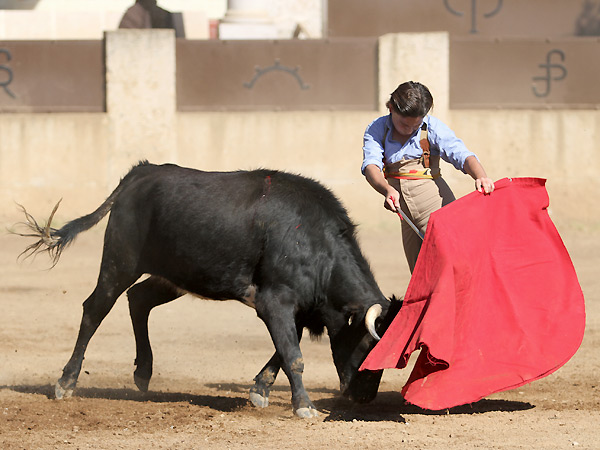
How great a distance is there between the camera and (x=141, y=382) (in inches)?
240

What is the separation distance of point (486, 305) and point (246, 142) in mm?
7623

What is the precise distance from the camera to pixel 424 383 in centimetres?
491

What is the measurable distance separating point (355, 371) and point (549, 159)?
25.5 ft

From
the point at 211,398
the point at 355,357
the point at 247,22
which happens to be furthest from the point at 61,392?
the point at 247,22

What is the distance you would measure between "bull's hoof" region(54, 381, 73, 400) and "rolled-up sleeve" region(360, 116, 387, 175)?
1995 millimetres

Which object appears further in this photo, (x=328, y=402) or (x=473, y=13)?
(x=473, y=13)

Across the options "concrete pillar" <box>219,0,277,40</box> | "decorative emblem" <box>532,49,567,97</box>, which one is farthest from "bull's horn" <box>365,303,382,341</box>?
"concrete pillar" <box>219,0,277,40</box>

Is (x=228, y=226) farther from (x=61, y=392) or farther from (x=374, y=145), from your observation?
(x=61, y=392)

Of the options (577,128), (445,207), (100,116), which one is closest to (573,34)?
(577,128)

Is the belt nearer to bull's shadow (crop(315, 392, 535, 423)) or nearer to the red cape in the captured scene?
the red cape

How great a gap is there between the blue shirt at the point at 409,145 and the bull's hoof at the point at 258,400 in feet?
4.36

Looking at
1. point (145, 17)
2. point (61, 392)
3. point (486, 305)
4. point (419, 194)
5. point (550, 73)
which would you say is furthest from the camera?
point (145, 17)

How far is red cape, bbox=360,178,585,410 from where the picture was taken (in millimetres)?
4875

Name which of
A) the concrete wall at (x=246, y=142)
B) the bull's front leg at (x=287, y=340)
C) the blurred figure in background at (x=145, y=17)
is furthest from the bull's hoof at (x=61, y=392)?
the blurred figure in background at (x=145, y=17)
